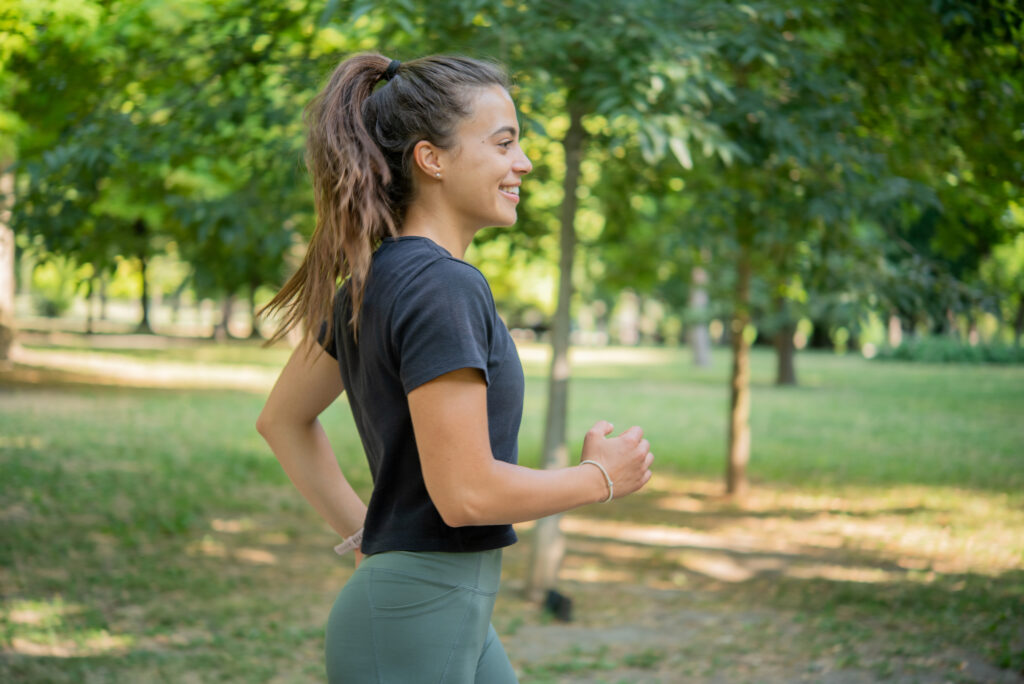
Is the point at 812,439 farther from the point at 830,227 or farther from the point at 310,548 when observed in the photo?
the point at 310,548

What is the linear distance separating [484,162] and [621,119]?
11.2 feet

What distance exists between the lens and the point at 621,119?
4863mm

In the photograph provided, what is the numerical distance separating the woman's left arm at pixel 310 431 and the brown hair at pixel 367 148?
0.17 m

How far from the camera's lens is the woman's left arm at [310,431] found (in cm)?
183

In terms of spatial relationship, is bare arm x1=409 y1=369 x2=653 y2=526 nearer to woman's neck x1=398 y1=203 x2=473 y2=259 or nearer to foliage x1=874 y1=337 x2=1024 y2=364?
woman's neck x1=398 y1=203 x2=473 y2=259

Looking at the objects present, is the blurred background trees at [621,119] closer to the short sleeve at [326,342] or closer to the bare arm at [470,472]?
the short sleeve at [326,342]

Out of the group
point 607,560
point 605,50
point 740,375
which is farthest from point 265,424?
point 740,375

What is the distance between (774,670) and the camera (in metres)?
5.20

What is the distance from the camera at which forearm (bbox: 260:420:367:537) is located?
1906 mm

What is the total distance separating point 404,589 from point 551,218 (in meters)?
7.47

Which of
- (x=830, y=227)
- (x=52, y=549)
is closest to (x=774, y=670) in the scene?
(x=830, y=227)

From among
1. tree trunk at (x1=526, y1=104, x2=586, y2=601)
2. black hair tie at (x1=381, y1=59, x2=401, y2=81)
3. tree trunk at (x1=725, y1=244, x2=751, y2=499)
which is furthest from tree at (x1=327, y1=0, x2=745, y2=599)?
tree trunk at (x1=725, y1=244, x2=751, y2=499)

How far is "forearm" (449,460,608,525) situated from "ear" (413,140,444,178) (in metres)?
0.51

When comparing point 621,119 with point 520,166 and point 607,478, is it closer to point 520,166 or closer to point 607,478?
point 520,166
